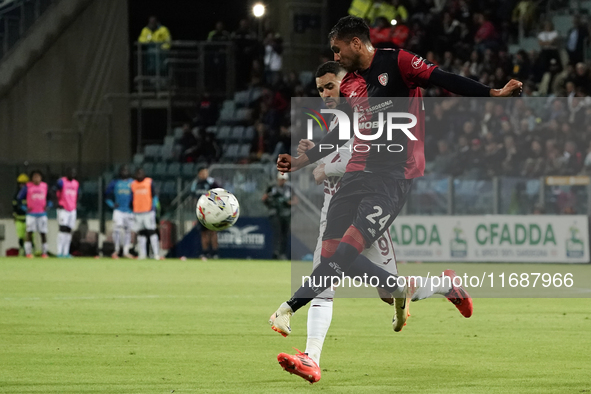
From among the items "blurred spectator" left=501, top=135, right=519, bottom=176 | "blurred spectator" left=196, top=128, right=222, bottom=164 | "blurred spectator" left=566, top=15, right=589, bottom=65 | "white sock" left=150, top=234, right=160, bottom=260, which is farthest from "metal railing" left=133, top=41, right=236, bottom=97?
"blurred spectator" left=501, top=135, right=519, bottom=176

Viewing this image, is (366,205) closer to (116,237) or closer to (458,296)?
(458,296)

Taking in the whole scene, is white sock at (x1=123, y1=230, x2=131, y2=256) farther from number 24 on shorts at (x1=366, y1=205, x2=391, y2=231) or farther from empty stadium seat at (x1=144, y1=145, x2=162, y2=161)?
number 24 on shorts at (x1=366, y1=205, x2=391, y2=231)

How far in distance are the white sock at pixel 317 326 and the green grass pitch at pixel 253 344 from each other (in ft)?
0.74

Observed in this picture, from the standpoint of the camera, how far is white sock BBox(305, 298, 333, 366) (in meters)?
6.49

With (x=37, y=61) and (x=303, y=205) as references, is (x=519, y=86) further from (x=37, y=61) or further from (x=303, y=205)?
(x=37, y=61)

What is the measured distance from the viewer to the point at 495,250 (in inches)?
790

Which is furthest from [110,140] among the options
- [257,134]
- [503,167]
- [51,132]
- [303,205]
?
[503,167]

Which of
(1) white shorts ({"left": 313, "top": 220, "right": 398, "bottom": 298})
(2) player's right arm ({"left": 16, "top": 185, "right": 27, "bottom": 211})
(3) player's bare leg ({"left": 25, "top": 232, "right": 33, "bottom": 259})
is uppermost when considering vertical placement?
(1) white shorts ({"left": 313, "top": 220, "right": 398, "bottom": 298})

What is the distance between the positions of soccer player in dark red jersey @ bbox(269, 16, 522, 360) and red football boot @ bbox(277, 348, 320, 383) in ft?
0.97

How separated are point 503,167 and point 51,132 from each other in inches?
576

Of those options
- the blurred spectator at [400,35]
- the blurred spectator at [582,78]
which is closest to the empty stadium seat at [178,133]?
the blurred spectator at [400,35]

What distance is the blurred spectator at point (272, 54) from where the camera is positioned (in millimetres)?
28438

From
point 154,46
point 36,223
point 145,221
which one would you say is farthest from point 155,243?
point 154,46

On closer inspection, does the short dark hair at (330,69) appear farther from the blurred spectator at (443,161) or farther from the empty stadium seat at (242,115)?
the empty stadium seat at (242,115)
